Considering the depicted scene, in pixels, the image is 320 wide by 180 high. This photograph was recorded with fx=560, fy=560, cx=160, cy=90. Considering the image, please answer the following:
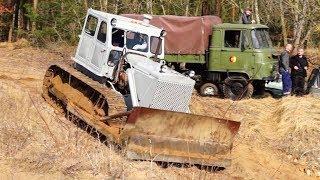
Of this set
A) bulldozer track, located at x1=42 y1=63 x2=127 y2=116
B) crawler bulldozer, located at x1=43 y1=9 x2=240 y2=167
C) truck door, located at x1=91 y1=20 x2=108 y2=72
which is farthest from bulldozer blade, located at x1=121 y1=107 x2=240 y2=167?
truck door, located at x1=91 y1=20 x2=108 y2=72

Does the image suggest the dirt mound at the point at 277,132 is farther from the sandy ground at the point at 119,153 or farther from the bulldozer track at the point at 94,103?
the bulldozer track at the point at 94,103

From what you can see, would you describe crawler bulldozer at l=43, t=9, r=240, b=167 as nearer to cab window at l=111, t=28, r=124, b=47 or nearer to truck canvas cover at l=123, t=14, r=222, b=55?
cab window at l=111, t=28, r=124, b=47

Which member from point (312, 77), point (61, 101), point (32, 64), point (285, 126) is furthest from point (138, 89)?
point (32, 64)

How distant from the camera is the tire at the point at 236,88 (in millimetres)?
15375

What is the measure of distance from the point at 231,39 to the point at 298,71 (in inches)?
83.3

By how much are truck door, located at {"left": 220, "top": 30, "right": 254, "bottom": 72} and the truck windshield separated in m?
0.28

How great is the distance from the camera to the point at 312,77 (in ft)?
49.2

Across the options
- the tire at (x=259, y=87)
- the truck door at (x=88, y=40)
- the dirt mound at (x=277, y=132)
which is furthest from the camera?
the tire at (x=259, y=87)

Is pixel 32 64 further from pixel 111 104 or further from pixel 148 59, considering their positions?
pixel 111 104

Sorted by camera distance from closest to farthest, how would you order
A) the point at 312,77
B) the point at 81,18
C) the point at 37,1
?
1. the point at 312,77
2. the point at 81,18
3. the point at 37,1

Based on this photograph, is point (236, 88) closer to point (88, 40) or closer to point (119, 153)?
point (88, 40)

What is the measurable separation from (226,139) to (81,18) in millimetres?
15550

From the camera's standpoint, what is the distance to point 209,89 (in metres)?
16.1

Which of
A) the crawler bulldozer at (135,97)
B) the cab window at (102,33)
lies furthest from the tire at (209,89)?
the cab window at (102,33)
